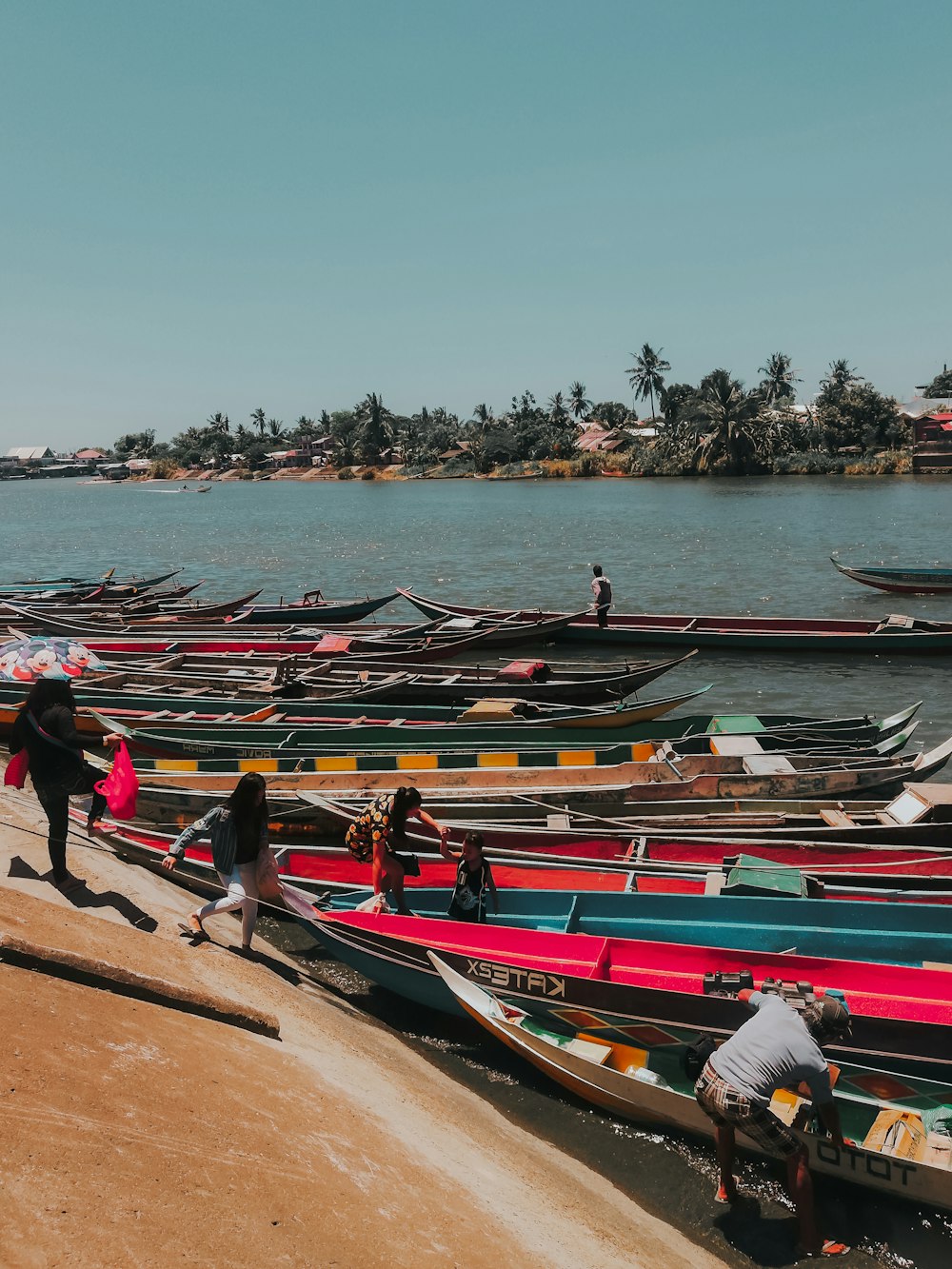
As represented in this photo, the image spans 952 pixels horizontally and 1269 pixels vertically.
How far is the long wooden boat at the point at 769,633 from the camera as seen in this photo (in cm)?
2259

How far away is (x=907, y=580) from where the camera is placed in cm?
3109

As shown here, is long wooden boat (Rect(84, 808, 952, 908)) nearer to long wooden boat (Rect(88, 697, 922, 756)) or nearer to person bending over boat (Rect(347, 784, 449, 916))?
person bending over boat (Rect(347, 784, 449, 916))

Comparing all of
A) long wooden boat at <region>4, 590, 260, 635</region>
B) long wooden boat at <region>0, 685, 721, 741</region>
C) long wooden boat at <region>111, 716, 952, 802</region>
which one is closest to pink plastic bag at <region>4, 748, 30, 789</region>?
long wooden boat at <region>111, 716, 952, 802</region>

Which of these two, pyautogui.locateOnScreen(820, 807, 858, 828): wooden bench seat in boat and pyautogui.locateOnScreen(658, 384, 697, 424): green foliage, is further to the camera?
pyautogui.locateOnScreen(658, 384, 697, 424): green foliage

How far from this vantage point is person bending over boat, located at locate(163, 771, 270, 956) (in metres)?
7.38

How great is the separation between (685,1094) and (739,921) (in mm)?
1861

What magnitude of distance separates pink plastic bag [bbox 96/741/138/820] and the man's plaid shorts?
17.1 ft

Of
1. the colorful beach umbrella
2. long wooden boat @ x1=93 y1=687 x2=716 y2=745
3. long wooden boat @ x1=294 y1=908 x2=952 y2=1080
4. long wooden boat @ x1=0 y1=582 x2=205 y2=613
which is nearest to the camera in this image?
long wooden boat @ x1=294 y1=908 x2=952 y2=1080

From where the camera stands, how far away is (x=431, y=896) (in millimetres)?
8695

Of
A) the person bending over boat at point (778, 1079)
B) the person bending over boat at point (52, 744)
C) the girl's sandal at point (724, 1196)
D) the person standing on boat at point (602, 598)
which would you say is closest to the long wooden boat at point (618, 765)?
the person bending over boat at point (52, 744)

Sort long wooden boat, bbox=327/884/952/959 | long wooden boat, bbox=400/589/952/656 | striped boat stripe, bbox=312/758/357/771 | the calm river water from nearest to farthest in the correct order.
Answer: the calm river water < long wooden boat, bbox=327/884/952/959 < striped boat stripe, bbox=312/758/357/771 < long wooden boat, bbox=400/589/952/656

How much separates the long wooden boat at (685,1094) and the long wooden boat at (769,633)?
692 inches

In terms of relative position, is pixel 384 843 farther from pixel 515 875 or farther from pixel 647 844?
pixel 647 844

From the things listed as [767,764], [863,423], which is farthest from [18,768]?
[863,423]
